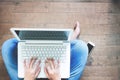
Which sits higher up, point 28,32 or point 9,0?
point 9,0

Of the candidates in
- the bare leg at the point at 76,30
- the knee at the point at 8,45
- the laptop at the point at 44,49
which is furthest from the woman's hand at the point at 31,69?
the bare leg at the point at 76,30

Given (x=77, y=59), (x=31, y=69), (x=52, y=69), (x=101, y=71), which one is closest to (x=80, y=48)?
(x=77, y=59)

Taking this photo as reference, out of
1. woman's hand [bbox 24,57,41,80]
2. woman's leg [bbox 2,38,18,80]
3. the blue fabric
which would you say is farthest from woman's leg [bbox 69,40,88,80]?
woman's leg [bbox 2,38,18,80]

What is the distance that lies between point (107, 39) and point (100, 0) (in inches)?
11.9

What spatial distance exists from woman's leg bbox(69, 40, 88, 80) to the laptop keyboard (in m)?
0.06

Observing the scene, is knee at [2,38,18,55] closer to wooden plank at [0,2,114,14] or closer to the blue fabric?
the blue fabric

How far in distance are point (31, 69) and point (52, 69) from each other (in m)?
0.12

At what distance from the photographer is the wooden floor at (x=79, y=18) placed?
1948 millimetres

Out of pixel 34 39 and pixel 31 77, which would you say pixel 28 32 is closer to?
pixel 34 39

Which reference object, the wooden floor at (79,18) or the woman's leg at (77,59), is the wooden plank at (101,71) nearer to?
the wooden floor at (79,18)

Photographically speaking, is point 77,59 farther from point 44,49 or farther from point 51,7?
point 51,7

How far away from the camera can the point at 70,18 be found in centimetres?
197

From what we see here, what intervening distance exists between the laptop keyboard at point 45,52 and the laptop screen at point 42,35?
0.05 m

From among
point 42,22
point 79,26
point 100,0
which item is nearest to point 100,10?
point 100,0
